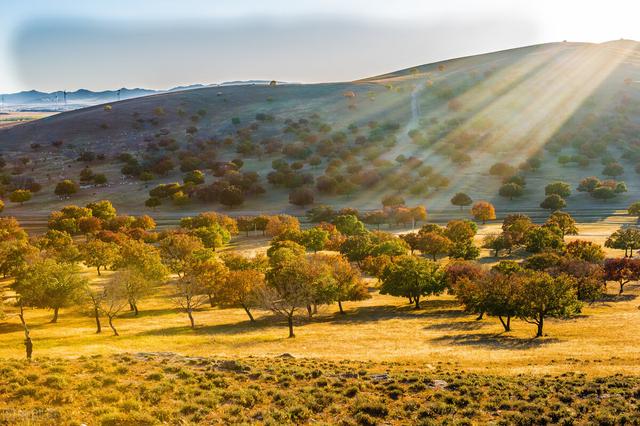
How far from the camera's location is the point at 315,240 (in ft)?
278

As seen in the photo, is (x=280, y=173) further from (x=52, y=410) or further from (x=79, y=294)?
(x=52, y=410)

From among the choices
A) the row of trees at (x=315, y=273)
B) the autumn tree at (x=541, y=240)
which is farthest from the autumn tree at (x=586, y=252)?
the autumn tree at (x=541, y=240)

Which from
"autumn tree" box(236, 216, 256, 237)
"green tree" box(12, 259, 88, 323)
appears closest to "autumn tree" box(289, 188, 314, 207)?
"autumn tree" box(236, 216, 256, 237)

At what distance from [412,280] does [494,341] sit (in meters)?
16.1

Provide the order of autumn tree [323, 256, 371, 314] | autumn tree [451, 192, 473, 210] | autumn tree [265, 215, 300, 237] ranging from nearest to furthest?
1. autumn tree [323, 256, 371, 314]
2. autumn tree [265, 215, 300, 237]
3. autumn tree [451, 192, 473, 210]

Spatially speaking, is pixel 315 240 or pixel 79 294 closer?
pixel 79 294

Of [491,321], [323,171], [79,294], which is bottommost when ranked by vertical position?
[491,321]

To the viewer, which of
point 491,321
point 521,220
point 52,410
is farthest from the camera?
point 521,220

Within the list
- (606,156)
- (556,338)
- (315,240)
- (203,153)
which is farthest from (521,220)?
(203,153)

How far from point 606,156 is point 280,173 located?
118 m

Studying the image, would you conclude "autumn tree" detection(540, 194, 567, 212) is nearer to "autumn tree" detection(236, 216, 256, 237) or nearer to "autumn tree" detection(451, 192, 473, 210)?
"autumn tree" detection(451, 192, 473, 210)

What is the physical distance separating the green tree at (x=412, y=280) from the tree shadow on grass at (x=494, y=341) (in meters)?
13.0

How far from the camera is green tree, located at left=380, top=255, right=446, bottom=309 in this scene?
6044 centimetres

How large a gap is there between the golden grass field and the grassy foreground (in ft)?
21.8
